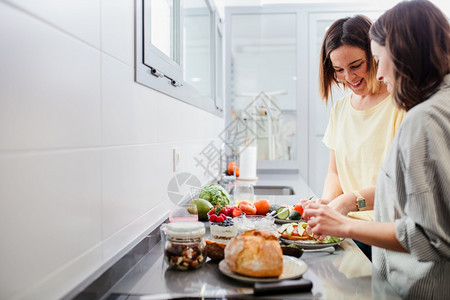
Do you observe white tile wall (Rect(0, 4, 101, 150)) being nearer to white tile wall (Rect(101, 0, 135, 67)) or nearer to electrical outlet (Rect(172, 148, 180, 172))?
white tile wall (Rect(101, 0, 135, 67))

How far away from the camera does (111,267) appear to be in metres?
0.90

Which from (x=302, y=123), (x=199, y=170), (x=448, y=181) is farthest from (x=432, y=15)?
(x=302, y=123)

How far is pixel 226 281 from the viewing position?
91 centimetres

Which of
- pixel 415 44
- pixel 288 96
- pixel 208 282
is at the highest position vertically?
pixel 288 96

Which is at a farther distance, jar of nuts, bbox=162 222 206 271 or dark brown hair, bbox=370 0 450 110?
jar of nuts, bbox=162 222 206 271

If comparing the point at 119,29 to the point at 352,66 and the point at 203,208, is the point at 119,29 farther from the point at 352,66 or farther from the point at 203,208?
the point at 352,66

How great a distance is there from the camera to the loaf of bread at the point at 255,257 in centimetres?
86

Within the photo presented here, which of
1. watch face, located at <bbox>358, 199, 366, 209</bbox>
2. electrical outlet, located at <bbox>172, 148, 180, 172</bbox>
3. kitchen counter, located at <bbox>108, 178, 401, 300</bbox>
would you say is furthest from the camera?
electrical outlet, located at <bbox>172, 148, 180, 172</bbox>

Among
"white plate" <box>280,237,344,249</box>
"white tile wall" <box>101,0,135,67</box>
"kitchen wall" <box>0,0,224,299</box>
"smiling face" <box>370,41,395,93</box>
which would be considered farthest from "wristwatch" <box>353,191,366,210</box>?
"white tile wall" <box>101,0,135,67</box>

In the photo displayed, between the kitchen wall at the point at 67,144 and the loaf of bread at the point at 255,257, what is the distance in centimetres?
30

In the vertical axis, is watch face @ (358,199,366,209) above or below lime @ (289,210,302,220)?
above

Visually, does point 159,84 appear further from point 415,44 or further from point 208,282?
point 415,44

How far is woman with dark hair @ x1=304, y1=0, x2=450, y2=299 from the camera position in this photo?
740 mm

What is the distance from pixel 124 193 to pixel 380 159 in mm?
972
